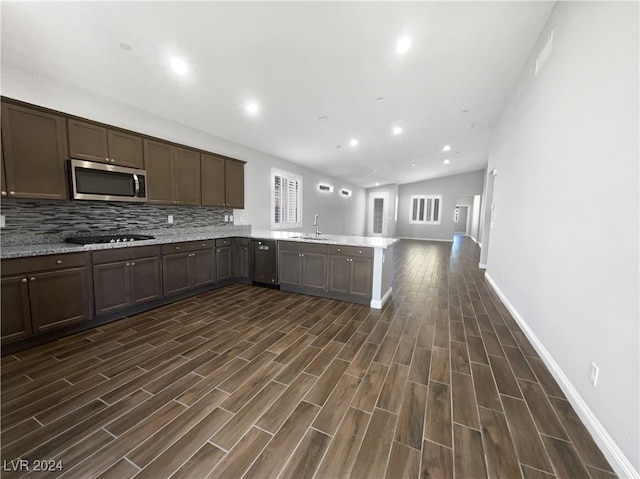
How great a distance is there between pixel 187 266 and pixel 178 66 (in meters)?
2.48

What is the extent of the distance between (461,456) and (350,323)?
1723 millimetres

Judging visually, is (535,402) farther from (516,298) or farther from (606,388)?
(516,298)

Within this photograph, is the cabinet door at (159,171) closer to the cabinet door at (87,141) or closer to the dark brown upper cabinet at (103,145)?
the dark brown upper cabinet at (103,145)

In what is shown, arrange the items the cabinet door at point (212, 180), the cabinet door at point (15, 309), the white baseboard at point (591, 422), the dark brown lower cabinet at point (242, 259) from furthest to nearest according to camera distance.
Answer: the dark brown lower cabinet at point (242, 259) < the cabinet door at point (212, 180) < the cabinet door at point (15, 309) < the white baseboard at point (591, 422)

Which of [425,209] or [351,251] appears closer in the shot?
[351,251]

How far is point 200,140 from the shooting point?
4395 mm

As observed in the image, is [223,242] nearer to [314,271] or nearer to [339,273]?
[314,271]

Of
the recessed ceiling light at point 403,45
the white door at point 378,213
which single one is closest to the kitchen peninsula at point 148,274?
the recessed ceiling light at point 403,45

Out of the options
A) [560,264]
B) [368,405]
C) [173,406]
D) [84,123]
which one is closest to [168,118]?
[84,123]

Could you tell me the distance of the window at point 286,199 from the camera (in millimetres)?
6141

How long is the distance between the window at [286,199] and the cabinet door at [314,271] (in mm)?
2405

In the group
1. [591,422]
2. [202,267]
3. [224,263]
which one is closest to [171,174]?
[202,267]

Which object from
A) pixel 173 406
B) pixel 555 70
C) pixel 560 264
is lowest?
pixel 173 406

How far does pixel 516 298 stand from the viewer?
3268mm
